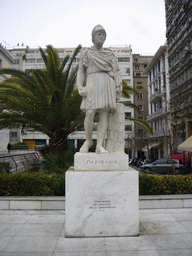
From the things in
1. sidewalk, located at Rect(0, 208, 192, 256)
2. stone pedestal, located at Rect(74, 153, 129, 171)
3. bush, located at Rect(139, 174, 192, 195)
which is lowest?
sidewalk, located at Rect(0, 208, 192, 256)

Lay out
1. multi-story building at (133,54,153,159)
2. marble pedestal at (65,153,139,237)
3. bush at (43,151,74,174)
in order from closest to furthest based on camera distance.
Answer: marble pedestal at (65,153,139,237) < bush at (43,151,74,174) < multi-story building at (133,54,153,159)

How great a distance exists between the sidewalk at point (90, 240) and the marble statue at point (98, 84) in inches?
61.3

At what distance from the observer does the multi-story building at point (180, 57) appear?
71.2 ft

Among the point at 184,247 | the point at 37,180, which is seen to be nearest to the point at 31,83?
the point at 37,180

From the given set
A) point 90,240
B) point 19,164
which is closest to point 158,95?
point 19,164

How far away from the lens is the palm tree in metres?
10.5

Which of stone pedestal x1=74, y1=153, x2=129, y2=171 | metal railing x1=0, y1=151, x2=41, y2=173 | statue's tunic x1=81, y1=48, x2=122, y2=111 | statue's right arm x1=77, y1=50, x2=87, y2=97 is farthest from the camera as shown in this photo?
metal railing x1=0, y1=151, x2=41, y2=173

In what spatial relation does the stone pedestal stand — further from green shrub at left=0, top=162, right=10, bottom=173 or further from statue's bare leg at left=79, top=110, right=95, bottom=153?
green shrub at left=0, top=162, right=10, bottom=173

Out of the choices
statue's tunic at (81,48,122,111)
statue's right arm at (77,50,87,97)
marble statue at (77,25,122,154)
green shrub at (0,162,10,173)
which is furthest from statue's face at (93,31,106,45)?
green shrub at (0,162,10,173)

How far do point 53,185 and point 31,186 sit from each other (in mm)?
609

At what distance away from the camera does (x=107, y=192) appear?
406 centimetres

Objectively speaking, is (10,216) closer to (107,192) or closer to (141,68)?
(107,192)

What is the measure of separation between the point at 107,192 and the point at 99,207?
0.95 ft

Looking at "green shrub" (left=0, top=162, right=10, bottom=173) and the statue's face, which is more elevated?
the statue's face
